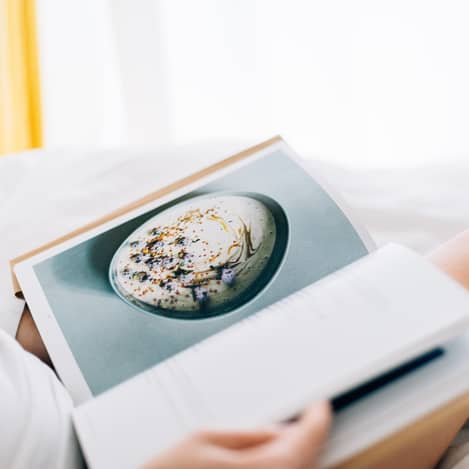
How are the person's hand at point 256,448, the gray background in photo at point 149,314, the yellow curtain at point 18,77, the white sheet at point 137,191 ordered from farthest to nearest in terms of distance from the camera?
the yellow curtain at point 18,77 → the white sheet at point 137,191 → the gray background in photo at point 149,314 → the person's hand at point 256,448

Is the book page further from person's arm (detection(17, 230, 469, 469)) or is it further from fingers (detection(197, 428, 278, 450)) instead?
fingers (detection(197, 428, 278, 450))

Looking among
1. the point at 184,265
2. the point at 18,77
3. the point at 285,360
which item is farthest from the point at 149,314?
the point at 18,77

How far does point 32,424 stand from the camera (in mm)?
399

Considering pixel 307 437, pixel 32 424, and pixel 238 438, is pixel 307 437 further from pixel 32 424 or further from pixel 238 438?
pixel 32 424

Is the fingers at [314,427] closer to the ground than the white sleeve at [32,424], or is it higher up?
higher up

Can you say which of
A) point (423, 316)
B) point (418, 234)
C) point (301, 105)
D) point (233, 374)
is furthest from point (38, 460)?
point (301, 105)

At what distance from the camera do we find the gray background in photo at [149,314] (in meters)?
0.49

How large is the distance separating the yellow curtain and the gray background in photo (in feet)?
2.32

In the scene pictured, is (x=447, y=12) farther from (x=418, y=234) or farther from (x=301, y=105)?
(x=418, y=234)

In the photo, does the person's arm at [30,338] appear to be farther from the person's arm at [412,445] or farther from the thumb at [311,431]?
the thumb at [311,431]

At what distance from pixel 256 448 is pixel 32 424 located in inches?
5.7

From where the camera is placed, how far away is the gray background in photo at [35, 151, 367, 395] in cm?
49

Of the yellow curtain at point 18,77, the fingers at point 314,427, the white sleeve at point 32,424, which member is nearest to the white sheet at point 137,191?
the white sleeve at point 32,424

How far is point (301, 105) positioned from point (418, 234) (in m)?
0.55
